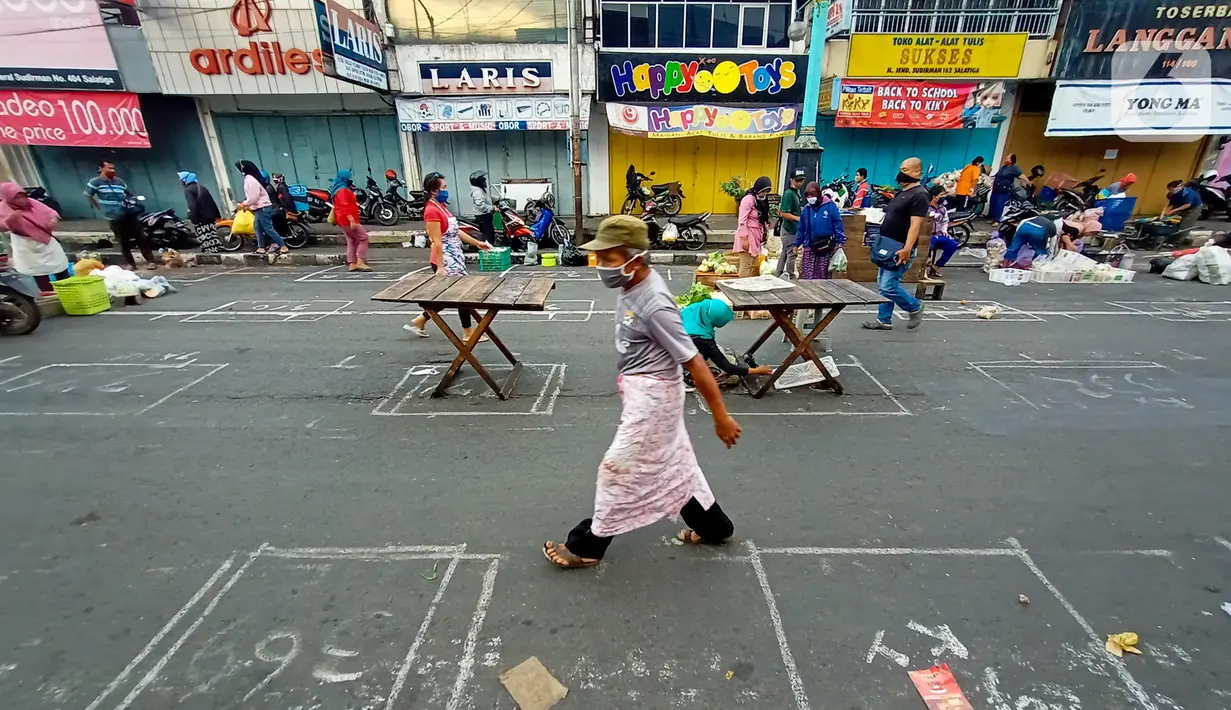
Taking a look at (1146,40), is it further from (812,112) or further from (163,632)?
(163,632)

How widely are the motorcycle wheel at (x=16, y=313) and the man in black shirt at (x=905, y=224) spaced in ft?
32.1

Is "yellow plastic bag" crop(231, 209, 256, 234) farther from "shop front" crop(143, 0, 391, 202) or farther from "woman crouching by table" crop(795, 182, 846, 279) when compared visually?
"woman crouching by table" crop(795, 182, 846, 279)

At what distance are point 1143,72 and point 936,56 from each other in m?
4.84

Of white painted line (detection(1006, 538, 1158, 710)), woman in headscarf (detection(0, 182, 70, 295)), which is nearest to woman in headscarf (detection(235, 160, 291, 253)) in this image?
woman in headscarf (detection(0, 182, 70, 295))

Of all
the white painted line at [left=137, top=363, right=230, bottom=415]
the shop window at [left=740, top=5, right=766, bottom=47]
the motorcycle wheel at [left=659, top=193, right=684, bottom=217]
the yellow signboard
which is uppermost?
the shop window at [left=740, top=5, right=766, bottom=47]

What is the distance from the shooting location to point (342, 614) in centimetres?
261

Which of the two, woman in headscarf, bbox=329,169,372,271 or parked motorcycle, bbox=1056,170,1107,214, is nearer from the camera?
woman in headscarf, bbox=329,169,372,271

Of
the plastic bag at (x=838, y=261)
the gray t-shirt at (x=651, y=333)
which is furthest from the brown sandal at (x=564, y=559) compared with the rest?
the plastic bag at (x=838, y=261)

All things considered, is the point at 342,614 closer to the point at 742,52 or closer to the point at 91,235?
the point at 742,52

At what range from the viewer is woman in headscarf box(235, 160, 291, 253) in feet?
34.2

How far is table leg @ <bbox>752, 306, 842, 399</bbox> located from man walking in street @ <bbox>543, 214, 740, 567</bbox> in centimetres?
222

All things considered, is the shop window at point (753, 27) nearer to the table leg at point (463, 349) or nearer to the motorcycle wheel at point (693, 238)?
the motorcycle wheel at point (693, 238)

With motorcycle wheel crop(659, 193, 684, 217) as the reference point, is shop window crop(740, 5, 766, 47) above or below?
above

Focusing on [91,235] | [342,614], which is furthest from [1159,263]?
[91,235]
